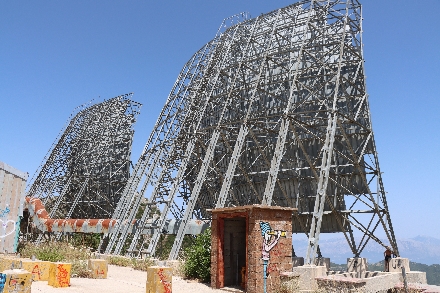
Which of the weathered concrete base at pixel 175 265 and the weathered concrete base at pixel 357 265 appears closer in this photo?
the weathered concrete base at pixel 175 265

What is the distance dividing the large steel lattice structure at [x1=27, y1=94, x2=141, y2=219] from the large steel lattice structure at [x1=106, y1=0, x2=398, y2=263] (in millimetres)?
9172

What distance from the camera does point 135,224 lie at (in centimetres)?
2427

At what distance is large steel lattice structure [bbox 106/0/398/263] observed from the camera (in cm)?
2055

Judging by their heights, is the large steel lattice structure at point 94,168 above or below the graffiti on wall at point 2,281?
above

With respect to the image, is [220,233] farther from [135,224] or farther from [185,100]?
[185,100]

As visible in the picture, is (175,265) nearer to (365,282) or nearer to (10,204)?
(10,204)

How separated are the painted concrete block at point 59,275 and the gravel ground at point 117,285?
168 millimetres

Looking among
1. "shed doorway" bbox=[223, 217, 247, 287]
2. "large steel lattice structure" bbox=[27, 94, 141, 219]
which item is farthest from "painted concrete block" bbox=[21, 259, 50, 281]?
"large steel lattice structure" bbox=[27, 94, 141, 219]

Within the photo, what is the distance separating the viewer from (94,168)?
3609cm

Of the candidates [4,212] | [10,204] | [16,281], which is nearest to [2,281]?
[16,281]

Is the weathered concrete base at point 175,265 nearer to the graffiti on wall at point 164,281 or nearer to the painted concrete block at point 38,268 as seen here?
the painted concrete block at point 38,268

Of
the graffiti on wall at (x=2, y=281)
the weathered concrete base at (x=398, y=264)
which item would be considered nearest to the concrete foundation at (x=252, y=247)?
the weathered concrete base at (x=398, y=264)

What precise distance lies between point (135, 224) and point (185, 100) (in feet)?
31.2

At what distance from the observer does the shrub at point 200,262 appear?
15.0 m
